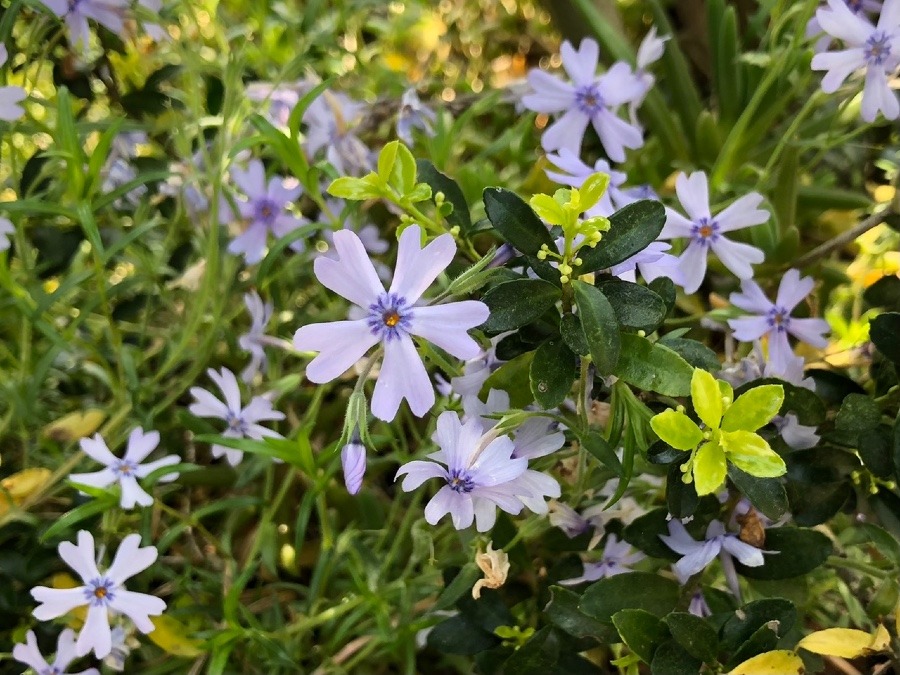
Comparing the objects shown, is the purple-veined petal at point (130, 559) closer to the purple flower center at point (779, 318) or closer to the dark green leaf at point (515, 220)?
the dark green leaf at point (515, 220)

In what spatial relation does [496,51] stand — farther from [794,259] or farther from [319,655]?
[319,655]

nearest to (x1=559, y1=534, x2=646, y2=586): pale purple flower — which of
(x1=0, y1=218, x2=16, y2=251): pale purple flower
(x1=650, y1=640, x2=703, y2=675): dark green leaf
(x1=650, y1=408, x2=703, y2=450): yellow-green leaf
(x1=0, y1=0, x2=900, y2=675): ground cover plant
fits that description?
(x1=0, y1=0, x2=900, y2=675): ground cover plant

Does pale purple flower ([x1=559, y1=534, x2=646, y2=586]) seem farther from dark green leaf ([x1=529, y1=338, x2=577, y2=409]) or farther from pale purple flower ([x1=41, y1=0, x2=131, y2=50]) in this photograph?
pale purple flower ([x1=41, y1=0, x2=131, y2=50])

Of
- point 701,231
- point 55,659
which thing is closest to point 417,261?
point 701,231

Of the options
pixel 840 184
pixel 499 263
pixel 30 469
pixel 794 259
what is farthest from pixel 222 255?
pixel 840 184

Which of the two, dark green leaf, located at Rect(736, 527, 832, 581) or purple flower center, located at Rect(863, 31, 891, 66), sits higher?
purple flower center, located at Rect(863, 31, 891, 66)
